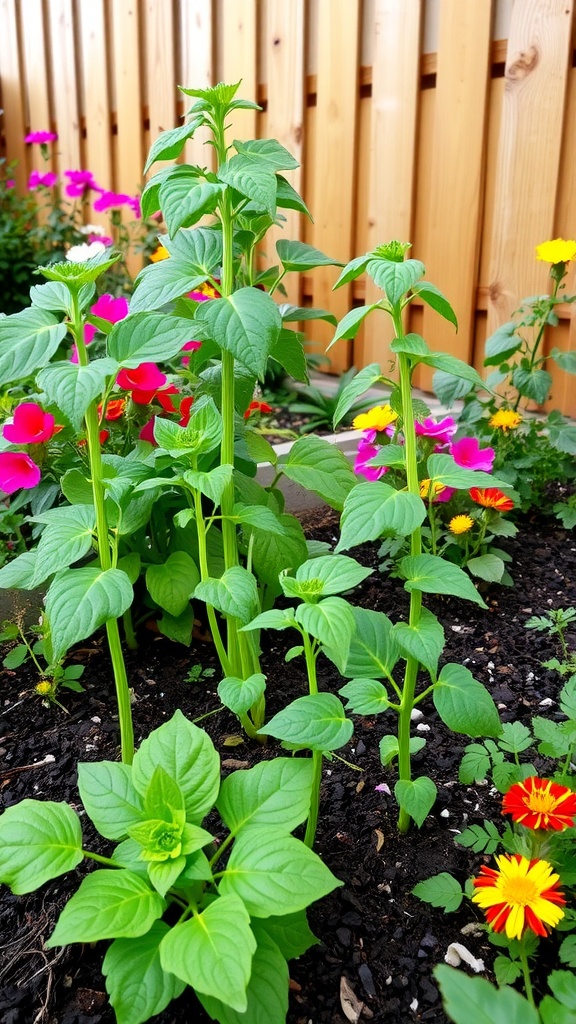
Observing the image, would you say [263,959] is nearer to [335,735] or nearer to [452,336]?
[335,735]

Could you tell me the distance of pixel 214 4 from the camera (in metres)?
3.95

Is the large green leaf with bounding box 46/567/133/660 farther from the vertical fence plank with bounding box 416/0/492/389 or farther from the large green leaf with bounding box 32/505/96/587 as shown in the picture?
the vertical fence plank with bounding box 416/0/492/389

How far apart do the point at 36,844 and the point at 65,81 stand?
5.30 m

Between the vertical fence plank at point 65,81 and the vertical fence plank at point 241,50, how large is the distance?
161 centimetres

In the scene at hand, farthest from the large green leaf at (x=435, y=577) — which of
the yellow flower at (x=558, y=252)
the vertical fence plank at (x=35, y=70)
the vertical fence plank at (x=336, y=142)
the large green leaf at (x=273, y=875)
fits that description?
the vertical fence plank at (x=35, y=70)

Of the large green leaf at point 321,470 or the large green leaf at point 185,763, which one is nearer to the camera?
the large green leaf at point 185,763

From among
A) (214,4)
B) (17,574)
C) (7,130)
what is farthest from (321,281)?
(7,130)

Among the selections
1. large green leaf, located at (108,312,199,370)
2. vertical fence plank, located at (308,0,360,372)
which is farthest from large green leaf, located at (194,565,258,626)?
vertical fence plank, located at (308,0,360,372)

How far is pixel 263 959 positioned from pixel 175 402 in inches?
46.6

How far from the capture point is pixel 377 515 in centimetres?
112

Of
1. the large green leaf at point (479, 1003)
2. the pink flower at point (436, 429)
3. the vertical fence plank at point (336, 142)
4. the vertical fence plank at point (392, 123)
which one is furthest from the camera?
the vertical fence plank at point (336, 142)

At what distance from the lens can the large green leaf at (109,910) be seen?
97 cm

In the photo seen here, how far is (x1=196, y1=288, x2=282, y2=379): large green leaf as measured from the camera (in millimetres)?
1191

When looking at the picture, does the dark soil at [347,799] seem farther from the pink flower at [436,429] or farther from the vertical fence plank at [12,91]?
the vertical fence plank at [12,91]
